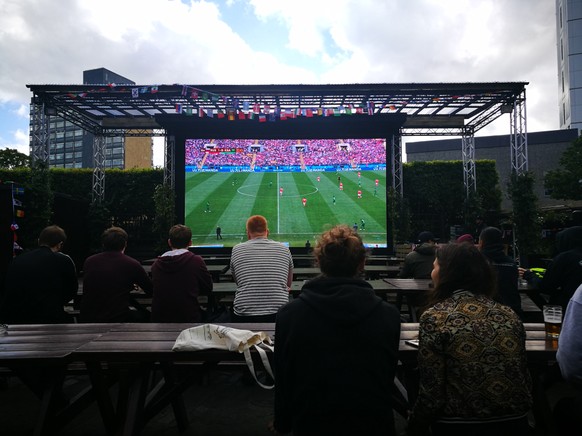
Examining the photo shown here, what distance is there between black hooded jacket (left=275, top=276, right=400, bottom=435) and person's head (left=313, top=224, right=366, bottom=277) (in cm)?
8

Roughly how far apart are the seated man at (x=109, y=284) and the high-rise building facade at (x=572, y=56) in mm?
55676

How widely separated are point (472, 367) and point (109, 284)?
2.91 metres

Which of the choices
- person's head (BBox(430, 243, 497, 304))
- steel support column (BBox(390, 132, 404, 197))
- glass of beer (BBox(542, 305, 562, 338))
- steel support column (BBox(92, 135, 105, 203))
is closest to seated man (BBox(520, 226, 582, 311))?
glass of beer (BBox(542, 305, 562, 338))

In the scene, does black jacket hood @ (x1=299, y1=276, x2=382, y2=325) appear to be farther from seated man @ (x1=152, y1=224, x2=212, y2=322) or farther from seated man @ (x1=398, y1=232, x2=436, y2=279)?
seated man @ (x1=398, y1=232, x2=436, y2=279)

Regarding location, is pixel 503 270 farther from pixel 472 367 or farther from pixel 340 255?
pixel 340 255

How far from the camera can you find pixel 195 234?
1272 cm

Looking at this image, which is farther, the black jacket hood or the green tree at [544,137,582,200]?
the green tree at [544,137,582,200]

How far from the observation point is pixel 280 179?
13.0 m

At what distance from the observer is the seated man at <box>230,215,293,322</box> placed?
11.2 ft

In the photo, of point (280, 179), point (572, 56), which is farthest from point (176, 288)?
point (572, 56)

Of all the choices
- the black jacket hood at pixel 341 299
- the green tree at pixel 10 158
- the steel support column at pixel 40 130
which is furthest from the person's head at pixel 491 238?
the green tree at pixel 10 158

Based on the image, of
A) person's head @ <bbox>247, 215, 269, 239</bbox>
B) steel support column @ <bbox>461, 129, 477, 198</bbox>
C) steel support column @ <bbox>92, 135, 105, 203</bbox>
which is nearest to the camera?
person's head @ <bbox>247, 215, 269, 239</bbox>

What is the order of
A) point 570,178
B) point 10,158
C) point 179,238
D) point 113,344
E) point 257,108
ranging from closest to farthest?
1. point 113,344
2. point 179,238
3. point 257,108
4. point 570,178
5. point 10,158

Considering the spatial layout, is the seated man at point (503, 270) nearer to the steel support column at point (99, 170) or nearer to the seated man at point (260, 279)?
the seated man at point (260, 279)
